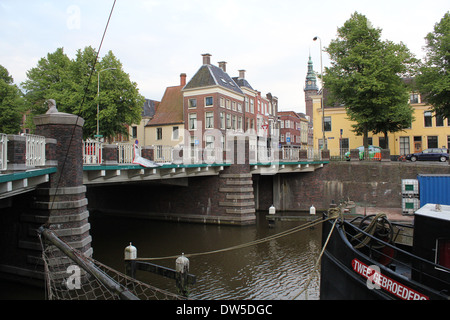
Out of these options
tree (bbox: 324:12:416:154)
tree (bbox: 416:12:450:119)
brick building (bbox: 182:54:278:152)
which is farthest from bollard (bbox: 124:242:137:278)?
brick building (bbox: 182:54:278:152)

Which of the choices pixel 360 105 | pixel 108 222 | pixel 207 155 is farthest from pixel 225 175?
pixel 360 105

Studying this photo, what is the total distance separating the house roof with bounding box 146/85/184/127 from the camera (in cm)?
4738

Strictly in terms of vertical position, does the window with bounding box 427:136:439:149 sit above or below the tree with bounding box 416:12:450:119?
below

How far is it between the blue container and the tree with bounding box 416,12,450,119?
34.9 ft

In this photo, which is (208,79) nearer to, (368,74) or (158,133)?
(158,133)

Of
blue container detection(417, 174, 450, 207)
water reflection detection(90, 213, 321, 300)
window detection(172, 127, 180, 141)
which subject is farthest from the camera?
window detection(172, 127, 180, 141)

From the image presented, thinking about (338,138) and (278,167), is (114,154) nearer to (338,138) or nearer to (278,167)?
(278,167)

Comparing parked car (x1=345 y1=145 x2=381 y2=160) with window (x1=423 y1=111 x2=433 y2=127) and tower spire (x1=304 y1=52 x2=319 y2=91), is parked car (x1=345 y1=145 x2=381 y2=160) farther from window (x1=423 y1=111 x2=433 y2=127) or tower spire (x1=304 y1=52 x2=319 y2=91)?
tower spire (x1=304 y1=52 x2=319 y2=91)

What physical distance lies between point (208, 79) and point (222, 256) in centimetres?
3188

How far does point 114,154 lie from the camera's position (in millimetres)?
15297

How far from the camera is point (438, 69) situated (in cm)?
2958

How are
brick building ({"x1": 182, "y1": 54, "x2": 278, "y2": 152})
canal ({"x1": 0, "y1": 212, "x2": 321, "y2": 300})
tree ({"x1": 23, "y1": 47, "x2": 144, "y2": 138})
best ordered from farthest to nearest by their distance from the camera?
brick building ({"x1": 182, "y1": 54, "x2": 278, "y2": 152}) → tree ({"x1": 23, "y1": 47, "x2": 144, "y2": 138}) → canal ({"x1": 0, "y1": 212, "x2": 321, "y2": 300})

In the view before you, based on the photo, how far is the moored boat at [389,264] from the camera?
7.14m

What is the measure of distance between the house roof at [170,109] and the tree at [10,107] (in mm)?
16662
